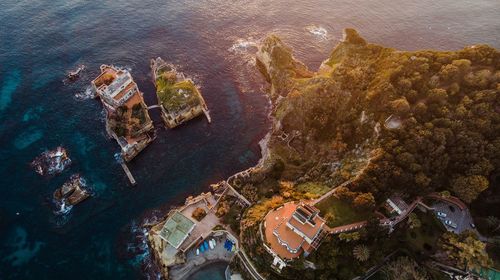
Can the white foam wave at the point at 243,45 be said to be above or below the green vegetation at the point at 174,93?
above

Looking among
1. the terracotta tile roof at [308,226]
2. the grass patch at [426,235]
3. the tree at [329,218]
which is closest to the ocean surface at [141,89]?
the terracotta tile roof at [308,226]

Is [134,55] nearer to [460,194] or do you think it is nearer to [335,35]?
[335,35]

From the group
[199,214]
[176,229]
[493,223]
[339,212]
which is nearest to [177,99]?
[199,214]

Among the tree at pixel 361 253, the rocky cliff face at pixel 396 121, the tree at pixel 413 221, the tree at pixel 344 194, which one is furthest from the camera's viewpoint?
the rocky cliff face at pixel 396 121

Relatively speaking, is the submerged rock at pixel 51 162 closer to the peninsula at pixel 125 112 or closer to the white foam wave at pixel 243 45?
the peninsula at pixel 125 112

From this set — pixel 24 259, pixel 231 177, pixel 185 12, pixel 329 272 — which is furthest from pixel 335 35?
pixel 24 259

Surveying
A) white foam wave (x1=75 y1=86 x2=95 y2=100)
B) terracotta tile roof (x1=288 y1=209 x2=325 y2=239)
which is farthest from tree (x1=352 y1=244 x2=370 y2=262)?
white foam wave (x1=75 y1=86 x2=95 y2=100)
